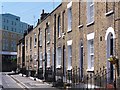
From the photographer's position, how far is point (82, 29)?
19.3 meters

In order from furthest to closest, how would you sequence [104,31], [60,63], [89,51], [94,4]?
[60,63], [89,51], [94,4], [104,31]

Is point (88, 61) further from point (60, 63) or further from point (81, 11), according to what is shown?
point (60, 63)

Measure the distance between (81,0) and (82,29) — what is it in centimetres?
186

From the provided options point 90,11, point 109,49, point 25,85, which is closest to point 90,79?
point 109,49

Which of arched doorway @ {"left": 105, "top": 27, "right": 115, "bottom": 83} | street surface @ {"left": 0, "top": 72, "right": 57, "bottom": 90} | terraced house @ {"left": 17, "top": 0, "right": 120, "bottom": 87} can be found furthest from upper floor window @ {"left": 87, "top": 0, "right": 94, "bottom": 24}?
street surface @ {"left": 0, "top": 72, "right": 57, "bottom": 90}

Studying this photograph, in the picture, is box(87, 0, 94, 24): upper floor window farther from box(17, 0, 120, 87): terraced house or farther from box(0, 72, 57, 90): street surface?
box(0, 72, 57, 90): street surface

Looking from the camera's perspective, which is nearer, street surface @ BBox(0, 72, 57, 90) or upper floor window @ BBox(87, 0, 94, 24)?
upper floor window @ BBox(87, 0, 94, 24)

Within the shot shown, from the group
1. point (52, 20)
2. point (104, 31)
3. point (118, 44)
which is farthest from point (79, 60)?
point (52, 20)

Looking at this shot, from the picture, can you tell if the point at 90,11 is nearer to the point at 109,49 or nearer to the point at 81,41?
the point at 81,41

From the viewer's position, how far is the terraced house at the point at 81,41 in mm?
14531

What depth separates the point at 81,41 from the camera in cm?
1978

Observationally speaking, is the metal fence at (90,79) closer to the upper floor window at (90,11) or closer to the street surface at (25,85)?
the street surface at (25,85)

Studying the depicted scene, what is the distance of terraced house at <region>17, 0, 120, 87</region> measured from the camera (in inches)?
572

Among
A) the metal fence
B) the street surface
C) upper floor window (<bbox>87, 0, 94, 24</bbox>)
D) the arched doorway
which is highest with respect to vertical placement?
upper floor window (<bbox>87, 0, 94, 24</bbox>)
